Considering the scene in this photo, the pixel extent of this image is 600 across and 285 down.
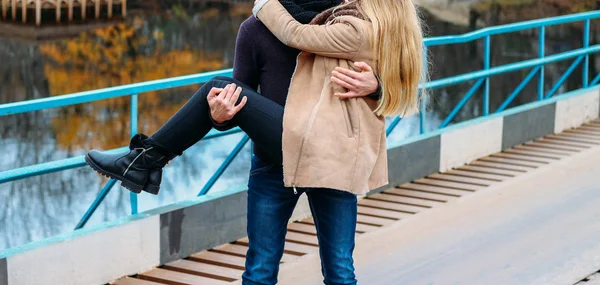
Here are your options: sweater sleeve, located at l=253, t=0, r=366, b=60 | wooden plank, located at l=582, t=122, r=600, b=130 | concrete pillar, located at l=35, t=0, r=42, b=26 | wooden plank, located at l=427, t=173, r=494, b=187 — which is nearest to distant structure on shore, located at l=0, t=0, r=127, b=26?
concrete pillar, located at l=35, t=0, r=42, b=26

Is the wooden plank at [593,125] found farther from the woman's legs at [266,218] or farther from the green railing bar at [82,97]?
the woman's legs at [266,218]

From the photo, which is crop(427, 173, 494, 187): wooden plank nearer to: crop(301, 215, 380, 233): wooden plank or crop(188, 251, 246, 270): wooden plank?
crop(301, 215, 380, 233): wooden plank

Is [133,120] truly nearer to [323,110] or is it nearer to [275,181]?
[275,181]

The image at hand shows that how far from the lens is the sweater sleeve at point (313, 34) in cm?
226

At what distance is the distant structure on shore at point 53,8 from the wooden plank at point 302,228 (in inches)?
1156

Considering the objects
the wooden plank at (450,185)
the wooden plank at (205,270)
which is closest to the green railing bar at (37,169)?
the wooden plank at (205,270)

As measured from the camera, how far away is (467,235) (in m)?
4.34

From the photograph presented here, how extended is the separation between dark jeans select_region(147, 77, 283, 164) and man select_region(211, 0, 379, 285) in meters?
0.05

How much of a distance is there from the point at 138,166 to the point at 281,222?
389 mm

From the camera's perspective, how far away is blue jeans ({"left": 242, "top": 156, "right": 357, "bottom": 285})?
2.42 m

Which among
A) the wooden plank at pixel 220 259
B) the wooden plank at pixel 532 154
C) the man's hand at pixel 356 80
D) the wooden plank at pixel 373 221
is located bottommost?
the wooden plank at pixel 532 154

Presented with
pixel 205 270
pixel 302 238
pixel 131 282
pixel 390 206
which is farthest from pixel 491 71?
pixel 131 282

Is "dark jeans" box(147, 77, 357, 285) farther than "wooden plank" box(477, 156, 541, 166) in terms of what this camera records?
No

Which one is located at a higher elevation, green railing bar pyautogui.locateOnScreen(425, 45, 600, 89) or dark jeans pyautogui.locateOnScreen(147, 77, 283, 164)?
dark jeans pyautogui.locateOnScreen(147, 77, 283, 164)
